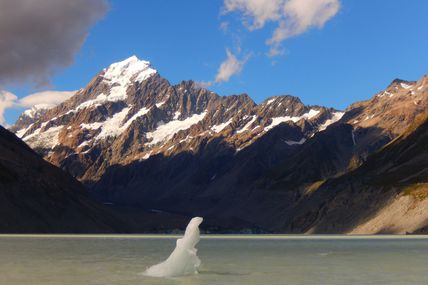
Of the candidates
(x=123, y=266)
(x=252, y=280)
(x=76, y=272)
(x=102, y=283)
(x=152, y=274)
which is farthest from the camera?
(x=123, y=266)

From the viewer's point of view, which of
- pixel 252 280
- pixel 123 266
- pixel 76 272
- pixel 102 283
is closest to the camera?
pixel 102 283

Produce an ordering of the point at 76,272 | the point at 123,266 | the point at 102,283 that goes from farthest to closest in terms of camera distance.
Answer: the point at 123,266, the point at 76,272, the point at 102,283

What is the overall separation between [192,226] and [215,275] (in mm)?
4466

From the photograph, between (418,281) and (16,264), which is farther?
(16,264)

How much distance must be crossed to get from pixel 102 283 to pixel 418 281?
71.7ft

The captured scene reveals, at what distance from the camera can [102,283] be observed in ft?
136

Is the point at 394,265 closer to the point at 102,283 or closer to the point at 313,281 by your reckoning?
the point at 313,281

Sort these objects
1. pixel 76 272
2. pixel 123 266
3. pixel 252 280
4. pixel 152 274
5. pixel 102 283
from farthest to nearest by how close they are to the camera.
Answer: pixel 123 266, pixel 76 272, pixel 152 274, pixel 252 280, pixel 102 283

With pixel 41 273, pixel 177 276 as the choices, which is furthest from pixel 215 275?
pixel 41 273

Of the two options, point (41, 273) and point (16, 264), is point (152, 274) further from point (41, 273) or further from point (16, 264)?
point (16, 264)

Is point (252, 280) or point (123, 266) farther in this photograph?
point (123, 266)

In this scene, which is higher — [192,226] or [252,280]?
[192,226]

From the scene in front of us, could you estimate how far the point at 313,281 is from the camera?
4291cm

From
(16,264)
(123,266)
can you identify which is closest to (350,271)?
(123,266)
